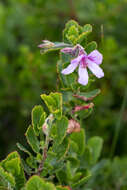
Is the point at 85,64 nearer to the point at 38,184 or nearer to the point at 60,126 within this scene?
the point at 60,126

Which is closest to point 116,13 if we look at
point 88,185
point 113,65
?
point 113,65

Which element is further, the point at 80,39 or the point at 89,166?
the point at 89,166

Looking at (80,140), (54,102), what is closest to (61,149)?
(54,102)

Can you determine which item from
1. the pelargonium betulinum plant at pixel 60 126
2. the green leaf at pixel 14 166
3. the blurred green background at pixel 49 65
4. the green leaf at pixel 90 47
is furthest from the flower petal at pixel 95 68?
the blurred green background at pixel 49 65

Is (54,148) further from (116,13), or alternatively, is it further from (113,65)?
(116,13)

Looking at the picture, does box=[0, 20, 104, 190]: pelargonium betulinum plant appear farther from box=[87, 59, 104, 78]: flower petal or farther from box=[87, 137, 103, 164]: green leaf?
box=[87, 137, 103, 164]: green leaf
